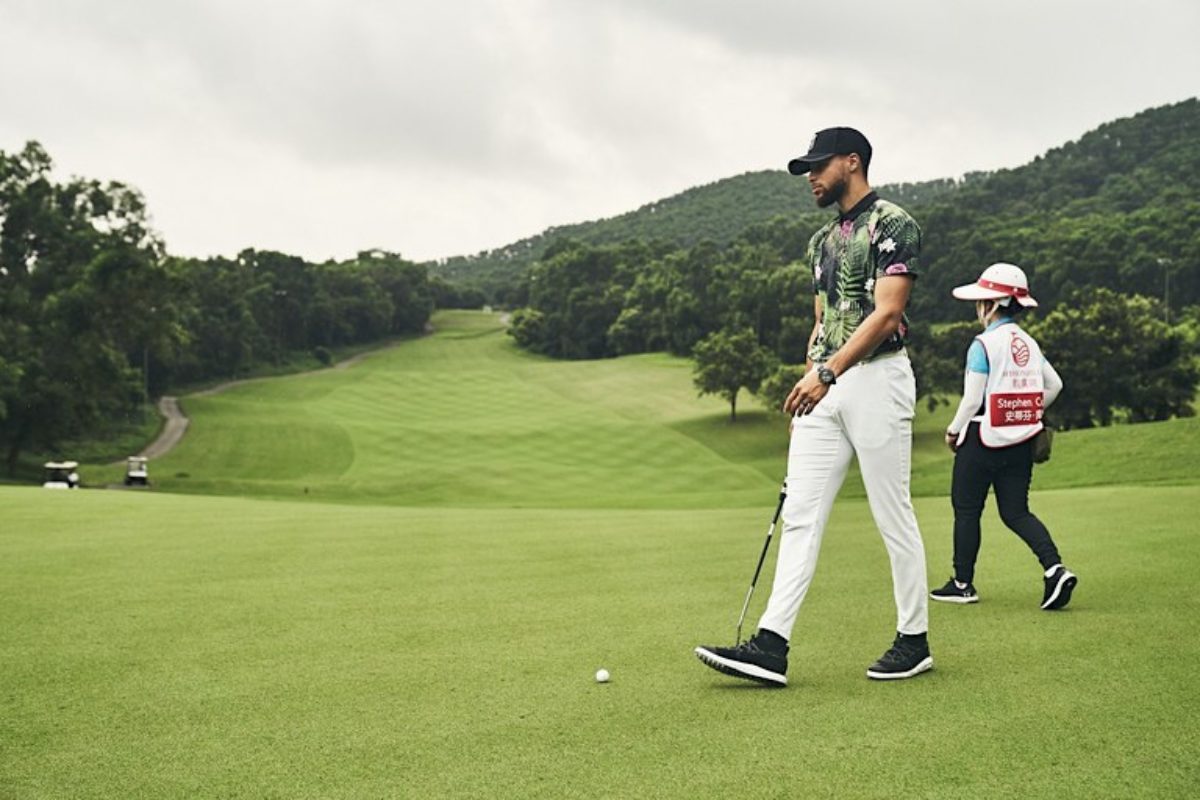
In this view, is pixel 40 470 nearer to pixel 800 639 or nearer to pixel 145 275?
pixel 145 275

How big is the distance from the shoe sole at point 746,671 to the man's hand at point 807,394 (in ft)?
4.15

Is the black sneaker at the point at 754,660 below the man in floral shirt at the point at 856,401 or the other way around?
below

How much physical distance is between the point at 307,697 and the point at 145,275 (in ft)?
177

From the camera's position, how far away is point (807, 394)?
17.5 feet

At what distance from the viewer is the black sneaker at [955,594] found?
7473 mm

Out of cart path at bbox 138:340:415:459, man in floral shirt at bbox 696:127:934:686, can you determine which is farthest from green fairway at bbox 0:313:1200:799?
cart path at bbox 138:340:415:459

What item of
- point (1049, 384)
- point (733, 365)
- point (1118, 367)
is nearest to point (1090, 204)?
point (733, 365)

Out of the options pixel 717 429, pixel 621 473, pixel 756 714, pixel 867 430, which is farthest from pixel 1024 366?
pixel 717 429

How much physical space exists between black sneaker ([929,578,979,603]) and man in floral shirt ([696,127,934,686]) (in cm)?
228

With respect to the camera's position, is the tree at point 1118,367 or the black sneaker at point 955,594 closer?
the black sneaker at point 955,594

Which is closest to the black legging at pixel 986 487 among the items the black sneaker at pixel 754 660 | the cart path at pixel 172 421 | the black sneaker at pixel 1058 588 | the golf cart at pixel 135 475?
the black sneaker at pixel 1058 588

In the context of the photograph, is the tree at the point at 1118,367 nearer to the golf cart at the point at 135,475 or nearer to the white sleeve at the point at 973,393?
the golf cart at the point at 135,475

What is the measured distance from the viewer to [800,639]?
6086 millimetres

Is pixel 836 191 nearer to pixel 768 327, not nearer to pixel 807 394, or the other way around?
pixel 807 394
